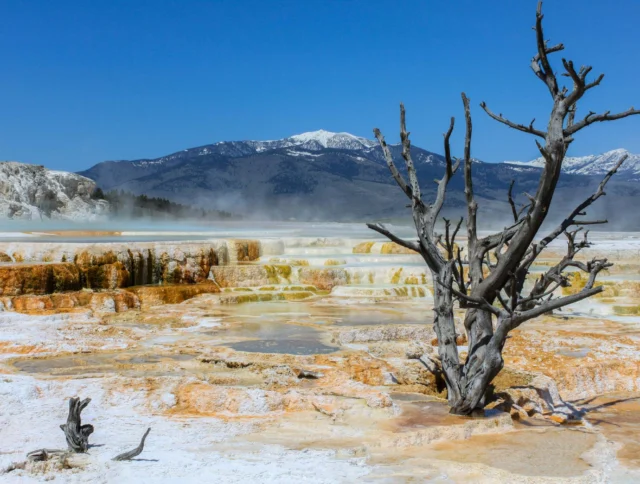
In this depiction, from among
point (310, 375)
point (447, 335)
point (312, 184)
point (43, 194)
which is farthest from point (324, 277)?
point (312, 184)

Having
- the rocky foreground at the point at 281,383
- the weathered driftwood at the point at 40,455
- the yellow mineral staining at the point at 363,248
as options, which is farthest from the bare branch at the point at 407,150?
the yellow mineral staining at the point at 363,248

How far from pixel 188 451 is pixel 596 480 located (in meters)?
2.68

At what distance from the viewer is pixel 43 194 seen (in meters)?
33.5

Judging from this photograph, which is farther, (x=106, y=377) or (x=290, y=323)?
(x=290, y=323)

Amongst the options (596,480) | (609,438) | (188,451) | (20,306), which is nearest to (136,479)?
(188,451)

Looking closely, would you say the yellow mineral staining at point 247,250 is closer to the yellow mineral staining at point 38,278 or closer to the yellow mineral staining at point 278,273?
the yellow mineral staining at point 278,273

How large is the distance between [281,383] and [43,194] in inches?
1165

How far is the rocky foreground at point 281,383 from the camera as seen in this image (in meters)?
4.70

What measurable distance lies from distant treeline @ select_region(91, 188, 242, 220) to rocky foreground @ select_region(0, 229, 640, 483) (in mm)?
24594

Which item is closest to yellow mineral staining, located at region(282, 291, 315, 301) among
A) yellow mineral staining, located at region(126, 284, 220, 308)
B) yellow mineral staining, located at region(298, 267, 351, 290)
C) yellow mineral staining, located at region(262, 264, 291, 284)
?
yellow mineral staining, located at region(298, 267, 351, 290)

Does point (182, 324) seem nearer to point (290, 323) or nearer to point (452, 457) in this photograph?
point (290, 323)

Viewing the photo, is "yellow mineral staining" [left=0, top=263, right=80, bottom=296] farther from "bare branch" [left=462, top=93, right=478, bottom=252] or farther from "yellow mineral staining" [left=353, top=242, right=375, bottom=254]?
"bare branch" [left=462, top=93, right=478, bottom=252]

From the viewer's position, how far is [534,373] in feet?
25.3

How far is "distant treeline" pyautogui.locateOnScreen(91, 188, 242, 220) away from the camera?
129 feet
